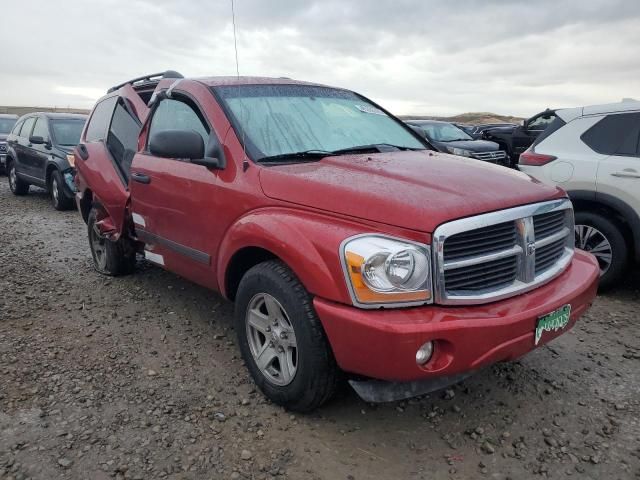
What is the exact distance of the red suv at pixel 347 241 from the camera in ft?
7.50

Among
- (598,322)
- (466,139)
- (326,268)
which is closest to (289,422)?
(326,268)

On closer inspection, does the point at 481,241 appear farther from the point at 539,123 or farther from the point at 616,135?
the point at 539,123

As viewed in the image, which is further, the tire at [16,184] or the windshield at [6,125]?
the windshield at [6,125]

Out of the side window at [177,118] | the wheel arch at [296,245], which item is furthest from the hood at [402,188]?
the side window at [177,118]

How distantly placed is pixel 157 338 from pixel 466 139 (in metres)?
9.90

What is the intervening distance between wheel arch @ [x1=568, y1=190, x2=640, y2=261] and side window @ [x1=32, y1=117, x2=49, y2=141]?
907cm

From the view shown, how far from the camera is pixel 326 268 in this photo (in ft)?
7.80

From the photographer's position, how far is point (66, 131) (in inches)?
380

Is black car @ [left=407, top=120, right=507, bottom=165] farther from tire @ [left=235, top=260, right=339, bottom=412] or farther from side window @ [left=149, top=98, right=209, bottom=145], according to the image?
tire @ [left=235, top=260, right=339, bottom=412]

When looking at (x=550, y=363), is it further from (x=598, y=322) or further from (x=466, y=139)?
(x=466, y=139)

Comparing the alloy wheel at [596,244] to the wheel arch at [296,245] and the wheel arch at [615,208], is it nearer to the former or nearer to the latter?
the wheel arch at [615,208]

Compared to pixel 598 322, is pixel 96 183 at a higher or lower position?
higher

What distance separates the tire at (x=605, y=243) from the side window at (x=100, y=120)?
4.75 metres

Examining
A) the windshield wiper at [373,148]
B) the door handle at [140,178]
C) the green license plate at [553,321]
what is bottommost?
the green license plate at [553,321]
